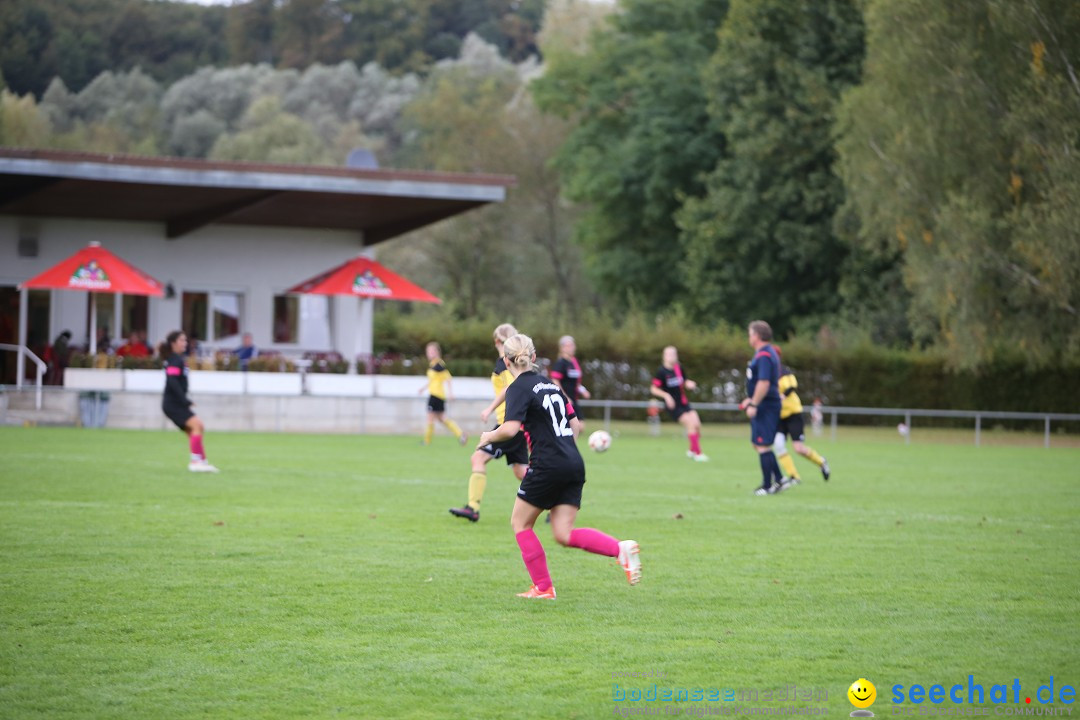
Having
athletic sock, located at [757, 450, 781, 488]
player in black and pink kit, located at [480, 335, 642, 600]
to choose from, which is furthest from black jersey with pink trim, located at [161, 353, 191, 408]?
player in black and pink kit, located at [480, 335, 642, 600]

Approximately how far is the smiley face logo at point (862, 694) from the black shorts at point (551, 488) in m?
2.94

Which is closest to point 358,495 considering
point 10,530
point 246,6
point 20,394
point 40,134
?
point 10,530

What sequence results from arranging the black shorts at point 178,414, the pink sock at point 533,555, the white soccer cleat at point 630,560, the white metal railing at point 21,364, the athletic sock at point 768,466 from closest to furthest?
the white soccer cleat at point 630,560, the pink sock at point 533,555, the athletic sock at point 768,466, the black shorts at point 178,414, the white metal railing at point 21,364

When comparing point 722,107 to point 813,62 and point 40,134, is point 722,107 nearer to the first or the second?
point 813,62

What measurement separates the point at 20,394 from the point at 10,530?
19360 millimetres

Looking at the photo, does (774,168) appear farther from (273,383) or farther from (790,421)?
(790,421)

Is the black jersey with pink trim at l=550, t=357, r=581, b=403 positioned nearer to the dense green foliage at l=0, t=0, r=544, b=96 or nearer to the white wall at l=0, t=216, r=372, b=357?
the white wall at l=0, t=216, r=372, b=357

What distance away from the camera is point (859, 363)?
40500mm

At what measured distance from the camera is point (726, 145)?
49.2m

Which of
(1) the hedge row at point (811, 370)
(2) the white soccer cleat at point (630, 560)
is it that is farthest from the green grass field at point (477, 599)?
(1) the hedge row at point (811, 370)

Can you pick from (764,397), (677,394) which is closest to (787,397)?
(764,397)

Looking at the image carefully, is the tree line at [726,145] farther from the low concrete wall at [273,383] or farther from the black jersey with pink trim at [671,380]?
the low concrete wall at [273,383]

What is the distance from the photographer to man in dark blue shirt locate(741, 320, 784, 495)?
15957mm

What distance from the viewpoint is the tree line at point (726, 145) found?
3072 cm
